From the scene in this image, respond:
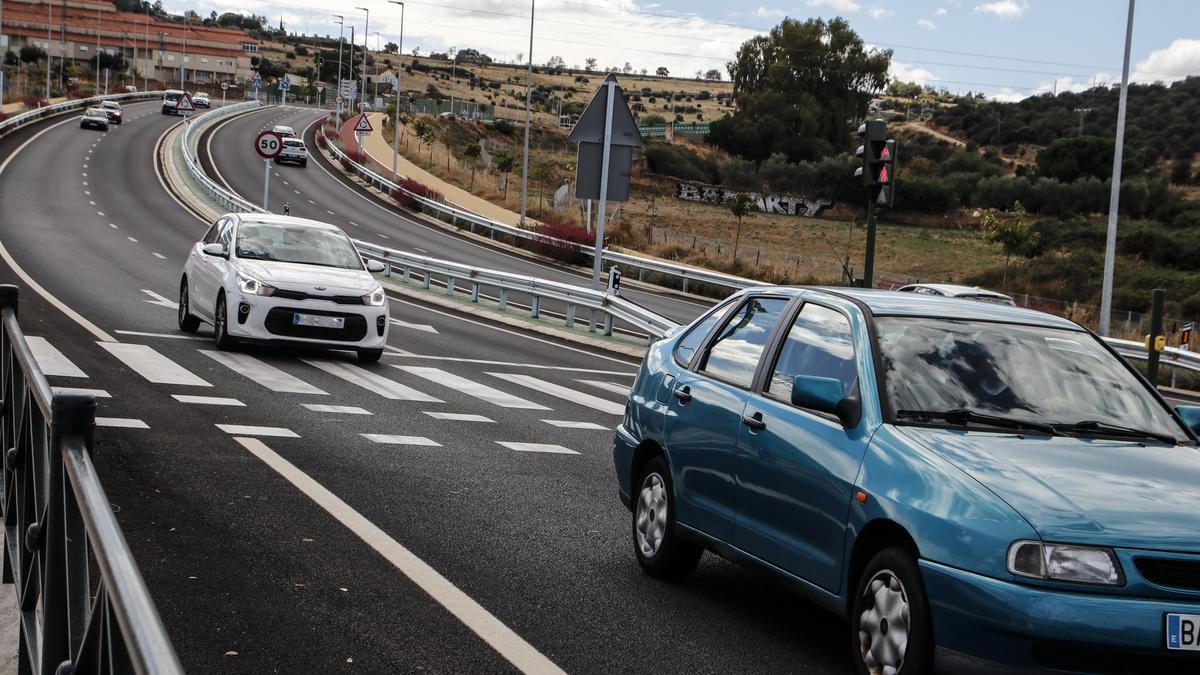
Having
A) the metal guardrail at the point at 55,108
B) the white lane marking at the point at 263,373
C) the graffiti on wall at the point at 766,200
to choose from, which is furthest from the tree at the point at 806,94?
the white lane marking at the point at 263,373

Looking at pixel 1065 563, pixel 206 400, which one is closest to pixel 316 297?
pixel 206 400

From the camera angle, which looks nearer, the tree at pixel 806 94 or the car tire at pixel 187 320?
the car tire at pixel 187 320

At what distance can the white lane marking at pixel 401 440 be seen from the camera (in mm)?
10945

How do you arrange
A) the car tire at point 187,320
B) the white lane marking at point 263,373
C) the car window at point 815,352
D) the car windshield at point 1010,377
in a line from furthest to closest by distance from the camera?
1. the car tire at point 187,320
2. the white lane marking at point 263,373
3. the car window at point 815,352
4. the car windshield at point 1010,377

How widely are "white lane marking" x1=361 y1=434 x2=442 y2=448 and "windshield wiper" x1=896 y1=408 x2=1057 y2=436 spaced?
19.7 ft

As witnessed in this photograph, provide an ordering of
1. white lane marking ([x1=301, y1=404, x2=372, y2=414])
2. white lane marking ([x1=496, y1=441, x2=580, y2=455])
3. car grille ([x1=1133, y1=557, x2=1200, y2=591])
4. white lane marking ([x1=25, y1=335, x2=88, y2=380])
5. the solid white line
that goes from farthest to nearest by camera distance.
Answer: white lane marking ([x1=25, y1=335, x2=88, y2=380]) < the solid white line < white lane marking ([x1=301, y1=404, x2=372, y2=414]) < white lane marking ([x1=496, y1=441, x2=580, y2=455]) < car grille ([x1=1133, y1=557, x2=1200, y2=591])

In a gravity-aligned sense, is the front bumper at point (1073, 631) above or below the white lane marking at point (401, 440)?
above

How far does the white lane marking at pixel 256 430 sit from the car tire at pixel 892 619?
21.4ft

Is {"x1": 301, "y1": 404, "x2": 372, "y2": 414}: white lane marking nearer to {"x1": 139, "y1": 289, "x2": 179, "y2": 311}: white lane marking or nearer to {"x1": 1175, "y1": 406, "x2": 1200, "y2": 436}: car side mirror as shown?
{"x1": 1175, "y1": 406, "x2": 1200, "y2": 436}: car side mirror

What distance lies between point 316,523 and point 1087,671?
15.2 ft

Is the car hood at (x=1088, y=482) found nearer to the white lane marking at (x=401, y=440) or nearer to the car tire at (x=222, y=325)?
the white lane marking at (x=401, y=440)

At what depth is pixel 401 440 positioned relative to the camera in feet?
36.5

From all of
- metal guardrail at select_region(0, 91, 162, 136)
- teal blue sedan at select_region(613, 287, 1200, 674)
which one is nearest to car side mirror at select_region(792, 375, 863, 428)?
teal blue sedan at select_region(613, 287, 1200, 674)

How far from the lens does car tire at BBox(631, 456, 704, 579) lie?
277 inches
